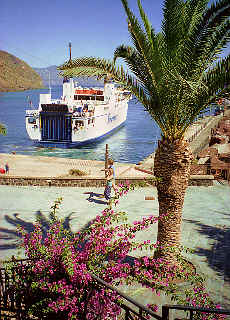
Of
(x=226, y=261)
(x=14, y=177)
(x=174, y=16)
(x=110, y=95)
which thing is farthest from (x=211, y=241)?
(x=110, y=95)

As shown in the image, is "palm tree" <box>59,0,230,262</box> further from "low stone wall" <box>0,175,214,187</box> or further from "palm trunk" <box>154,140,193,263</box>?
"low stone wall" <box>0,175,214,187</box>

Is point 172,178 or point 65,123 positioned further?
point 65,123

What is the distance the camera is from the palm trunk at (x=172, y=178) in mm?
6855

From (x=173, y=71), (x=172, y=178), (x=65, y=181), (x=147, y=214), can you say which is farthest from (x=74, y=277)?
(x=65, y=181)

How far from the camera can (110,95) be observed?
57031mm

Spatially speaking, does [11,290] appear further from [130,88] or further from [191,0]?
[191,0]

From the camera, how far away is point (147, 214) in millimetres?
11742

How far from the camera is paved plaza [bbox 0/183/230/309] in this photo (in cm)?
782

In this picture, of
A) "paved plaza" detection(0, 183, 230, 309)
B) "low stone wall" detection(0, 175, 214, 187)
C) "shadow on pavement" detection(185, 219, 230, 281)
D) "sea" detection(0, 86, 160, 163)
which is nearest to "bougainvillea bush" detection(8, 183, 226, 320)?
"paved plaza" detection(0, 183, 230, 309)

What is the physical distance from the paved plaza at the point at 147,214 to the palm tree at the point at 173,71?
1.38 m

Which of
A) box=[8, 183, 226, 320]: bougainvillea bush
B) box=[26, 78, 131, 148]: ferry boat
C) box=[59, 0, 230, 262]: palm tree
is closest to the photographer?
box=[8, 183, 226, 320]: bougainvillea bush

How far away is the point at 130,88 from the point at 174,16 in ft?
5.42

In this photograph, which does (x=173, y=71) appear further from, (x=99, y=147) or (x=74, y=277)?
(x=99, y=147)

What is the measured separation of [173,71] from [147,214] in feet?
21.2
